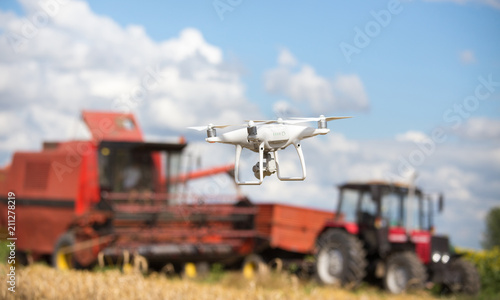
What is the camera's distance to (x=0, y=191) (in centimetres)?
1861

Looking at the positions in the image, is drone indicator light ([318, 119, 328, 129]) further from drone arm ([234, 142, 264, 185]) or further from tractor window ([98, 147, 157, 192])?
tractor window ([98, 147, 157, 192])

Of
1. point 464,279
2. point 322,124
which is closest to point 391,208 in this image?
point 464,279

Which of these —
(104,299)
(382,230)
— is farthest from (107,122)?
(104,299)

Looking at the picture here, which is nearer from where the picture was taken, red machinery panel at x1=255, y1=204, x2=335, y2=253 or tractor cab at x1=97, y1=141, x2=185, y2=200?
tractor cab at x1=97, y1=141, x2=185, y2=200

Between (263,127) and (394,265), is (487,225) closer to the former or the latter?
(394,265)

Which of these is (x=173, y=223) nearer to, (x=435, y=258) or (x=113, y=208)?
(x=113, y=208)

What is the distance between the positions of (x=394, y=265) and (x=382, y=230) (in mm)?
813

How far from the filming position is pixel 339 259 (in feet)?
52.8

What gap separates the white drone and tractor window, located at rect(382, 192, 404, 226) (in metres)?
13.6

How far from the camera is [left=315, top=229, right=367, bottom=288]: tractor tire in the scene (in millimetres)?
15469

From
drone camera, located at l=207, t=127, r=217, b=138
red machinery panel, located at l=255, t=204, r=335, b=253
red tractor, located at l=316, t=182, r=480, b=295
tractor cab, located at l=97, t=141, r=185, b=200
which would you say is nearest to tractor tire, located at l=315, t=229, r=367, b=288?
red tractor, located at l=316, t=182, r=480, b=295

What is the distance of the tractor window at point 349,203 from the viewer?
16.6 meters

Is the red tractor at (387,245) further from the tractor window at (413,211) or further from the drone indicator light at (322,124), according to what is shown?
the drone indicator light at (322,124)

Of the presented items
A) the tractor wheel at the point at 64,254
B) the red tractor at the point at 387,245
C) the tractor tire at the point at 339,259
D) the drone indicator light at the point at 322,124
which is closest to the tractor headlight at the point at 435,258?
the red tractor at the point at 387,245
